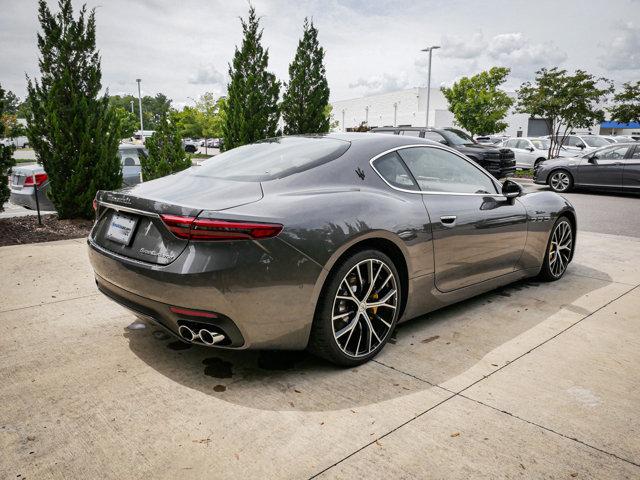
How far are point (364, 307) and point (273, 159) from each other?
1.22 metres

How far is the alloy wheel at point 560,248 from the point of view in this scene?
16.6 ft

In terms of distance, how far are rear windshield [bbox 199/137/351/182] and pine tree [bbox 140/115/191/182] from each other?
18.5 feet

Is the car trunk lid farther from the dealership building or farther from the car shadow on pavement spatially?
the dealership building

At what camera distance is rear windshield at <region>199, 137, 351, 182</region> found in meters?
3.27

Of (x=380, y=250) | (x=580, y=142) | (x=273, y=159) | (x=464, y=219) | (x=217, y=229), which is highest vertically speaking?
(x=580, y=142)

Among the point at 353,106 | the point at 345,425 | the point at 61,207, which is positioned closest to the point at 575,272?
the point at 345,425

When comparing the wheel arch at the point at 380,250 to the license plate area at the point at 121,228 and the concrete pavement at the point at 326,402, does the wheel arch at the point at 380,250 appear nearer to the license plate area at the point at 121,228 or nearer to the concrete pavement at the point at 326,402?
the concrete pavement at the point at 326,402

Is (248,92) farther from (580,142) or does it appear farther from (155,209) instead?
(580,142)

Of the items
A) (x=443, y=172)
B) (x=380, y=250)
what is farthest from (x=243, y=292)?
(x=443, y=172)

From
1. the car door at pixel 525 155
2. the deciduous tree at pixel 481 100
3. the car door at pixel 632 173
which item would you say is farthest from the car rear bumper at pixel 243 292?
the deciduous tree at pixel 481 100

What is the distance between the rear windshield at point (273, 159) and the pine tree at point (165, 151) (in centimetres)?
565

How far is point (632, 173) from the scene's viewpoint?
44.3 ft

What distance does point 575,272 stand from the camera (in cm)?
560

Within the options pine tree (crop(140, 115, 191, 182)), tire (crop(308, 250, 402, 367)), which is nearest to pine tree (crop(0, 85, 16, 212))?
pine tree (crop(140, 115, 191, 182))
